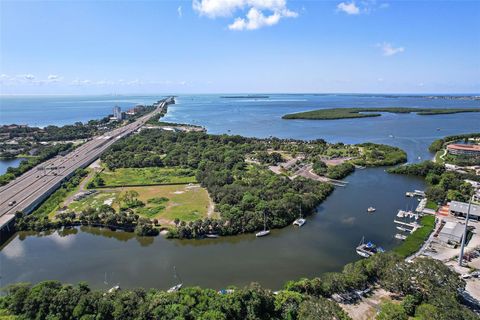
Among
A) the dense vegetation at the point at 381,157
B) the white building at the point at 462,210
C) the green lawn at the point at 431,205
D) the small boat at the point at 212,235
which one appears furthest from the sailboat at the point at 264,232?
the dense vegetation at the point at 381,157

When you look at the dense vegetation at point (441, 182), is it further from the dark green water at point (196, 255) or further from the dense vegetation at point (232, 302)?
the dense vegetation at point (232, 302)

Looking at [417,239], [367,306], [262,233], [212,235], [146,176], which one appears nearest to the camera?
[367,306]

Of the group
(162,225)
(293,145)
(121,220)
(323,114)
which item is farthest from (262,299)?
(323,114)

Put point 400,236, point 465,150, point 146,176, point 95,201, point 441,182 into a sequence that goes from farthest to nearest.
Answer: point 465,150 < point 146,176 < point 441,182 < point 95,201 < point 400,236

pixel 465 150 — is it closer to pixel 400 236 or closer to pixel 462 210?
pixel 462 210

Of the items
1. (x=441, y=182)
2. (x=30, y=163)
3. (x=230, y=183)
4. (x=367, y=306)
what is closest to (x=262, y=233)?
(x=367, y=306)

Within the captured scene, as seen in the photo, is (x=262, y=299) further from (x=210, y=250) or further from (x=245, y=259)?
(x=210, y=250)
